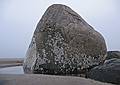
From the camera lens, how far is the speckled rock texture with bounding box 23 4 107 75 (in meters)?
7.05

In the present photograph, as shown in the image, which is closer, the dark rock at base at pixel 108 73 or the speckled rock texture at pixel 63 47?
the dark rock at base at pixel 108 73

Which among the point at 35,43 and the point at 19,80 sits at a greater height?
the point at 35,43

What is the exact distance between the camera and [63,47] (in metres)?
7.12

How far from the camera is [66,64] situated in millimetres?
7027

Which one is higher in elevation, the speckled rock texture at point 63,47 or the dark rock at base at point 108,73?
the speckled rock texture at point 63,47

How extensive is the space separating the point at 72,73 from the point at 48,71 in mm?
653

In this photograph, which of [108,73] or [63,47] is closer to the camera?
[108,73]

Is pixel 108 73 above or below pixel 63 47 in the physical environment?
below

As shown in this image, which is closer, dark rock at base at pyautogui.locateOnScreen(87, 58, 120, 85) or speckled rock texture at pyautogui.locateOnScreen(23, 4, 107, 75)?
dark rock at base at pyautogui.locateOnScreen(87, 58, 120, 85)

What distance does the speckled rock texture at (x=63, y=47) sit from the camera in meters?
7.05

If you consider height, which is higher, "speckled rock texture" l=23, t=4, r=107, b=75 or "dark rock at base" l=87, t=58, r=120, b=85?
"speckled rock texture" l=23, t=4, r=107, b=75

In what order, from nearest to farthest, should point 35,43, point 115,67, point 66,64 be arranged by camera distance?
point 115,67, point 66,64, point 35,43

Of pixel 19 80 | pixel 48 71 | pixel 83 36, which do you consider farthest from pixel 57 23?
pixel 19 80

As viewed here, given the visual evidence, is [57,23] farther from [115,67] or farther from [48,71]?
[115,67]
